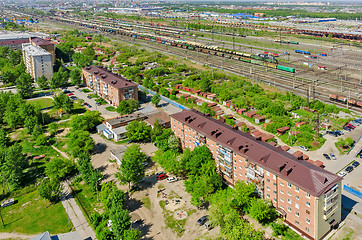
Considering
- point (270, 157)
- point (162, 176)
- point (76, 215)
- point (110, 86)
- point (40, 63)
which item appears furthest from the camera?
point (40, 63)

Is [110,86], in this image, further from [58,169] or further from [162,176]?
[162,176]

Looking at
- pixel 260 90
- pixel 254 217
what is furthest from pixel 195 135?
pixel 260 90

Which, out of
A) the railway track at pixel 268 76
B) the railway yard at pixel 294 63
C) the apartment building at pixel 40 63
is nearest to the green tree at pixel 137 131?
the railway track at pixel 268 76


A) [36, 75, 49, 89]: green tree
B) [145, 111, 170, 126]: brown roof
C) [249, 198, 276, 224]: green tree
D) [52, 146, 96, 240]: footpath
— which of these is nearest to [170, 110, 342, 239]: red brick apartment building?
[249, 198, 276, 224]: green tree

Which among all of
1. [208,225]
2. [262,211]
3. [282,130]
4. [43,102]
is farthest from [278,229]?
[43,102]

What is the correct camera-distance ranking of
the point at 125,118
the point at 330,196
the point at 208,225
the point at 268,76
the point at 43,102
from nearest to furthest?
the point at 330,196 < the point at 208,225 < the point at 125,118 < the point at 43,102 < the point at 268,76

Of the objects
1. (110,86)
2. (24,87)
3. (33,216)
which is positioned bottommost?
(33,216)

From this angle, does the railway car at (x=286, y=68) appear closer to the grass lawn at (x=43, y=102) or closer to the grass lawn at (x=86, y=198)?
the grass lawn at (x=43, y=102)

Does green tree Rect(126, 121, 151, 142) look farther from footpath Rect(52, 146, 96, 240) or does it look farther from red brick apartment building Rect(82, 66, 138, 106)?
red brick apartment building Rect(82, 66, 138, 106)
